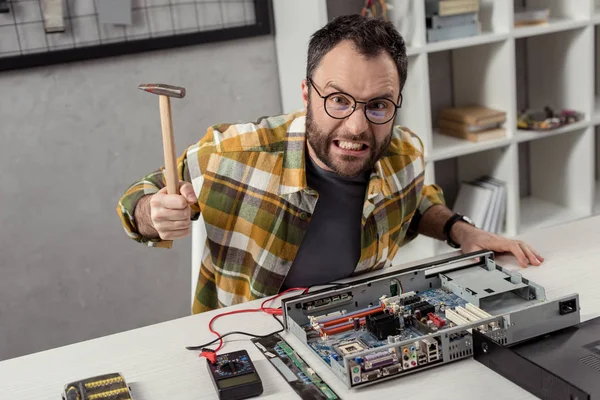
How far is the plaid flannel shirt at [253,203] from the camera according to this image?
1880mm

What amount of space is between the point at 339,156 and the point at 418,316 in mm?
495

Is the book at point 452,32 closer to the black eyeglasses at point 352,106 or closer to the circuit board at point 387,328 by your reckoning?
the black eyeglasses at point 352,106

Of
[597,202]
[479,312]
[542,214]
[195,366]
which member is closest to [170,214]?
[195,366]

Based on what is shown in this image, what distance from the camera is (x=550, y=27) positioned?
9.50 feet

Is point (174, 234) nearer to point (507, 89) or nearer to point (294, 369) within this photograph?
point (294, 369)

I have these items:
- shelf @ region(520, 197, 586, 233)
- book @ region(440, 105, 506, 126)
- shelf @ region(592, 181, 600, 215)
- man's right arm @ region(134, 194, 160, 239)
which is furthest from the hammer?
shelf @ region(592, 181, 600, 215)

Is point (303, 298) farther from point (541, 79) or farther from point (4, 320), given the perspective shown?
point (541, 79)

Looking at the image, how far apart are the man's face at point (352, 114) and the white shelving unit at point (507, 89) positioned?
0.85 meters

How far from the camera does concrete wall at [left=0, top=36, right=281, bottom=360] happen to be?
275 cm

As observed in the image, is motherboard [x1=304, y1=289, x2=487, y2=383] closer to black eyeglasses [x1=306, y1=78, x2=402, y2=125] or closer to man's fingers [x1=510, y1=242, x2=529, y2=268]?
man's fingers [x1=510, y1=242, x2=529, y2=268]

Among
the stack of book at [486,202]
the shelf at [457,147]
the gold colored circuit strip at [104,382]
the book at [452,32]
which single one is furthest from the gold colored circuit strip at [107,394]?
the stack of book at [486,202]

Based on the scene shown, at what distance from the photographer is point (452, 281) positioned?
1597 mm

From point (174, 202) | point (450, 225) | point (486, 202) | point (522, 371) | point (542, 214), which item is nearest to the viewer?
point (522, 371)

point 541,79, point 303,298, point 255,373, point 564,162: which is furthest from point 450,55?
point 255,373
